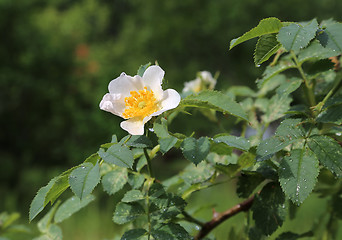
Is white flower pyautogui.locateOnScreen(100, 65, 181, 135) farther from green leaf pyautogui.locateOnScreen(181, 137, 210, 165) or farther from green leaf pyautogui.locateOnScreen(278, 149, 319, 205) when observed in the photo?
green leaf pyautogui.locateOnScreen(278, 149, 319, 205)

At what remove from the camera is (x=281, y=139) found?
18.2 inches

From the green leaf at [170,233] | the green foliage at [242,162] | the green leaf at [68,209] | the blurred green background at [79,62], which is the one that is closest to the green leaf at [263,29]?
the green foliage at [242,162]

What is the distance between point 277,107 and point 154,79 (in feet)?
0.97

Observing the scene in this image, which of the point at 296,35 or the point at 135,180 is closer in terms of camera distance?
the point at 296,35

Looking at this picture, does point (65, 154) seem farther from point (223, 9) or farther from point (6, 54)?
point (223, 9)

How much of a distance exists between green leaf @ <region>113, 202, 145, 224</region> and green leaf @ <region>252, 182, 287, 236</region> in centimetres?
16

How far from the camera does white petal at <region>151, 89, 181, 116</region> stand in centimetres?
44

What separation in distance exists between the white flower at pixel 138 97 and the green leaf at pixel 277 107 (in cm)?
27

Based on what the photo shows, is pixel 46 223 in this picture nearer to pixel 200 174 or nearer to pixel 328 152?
pixel 200 174

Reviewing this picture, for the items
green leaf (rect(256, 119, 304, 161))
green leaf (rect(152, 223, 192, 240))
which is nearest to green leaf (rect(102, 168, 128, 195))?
green leaf (rect(152, 223, 192, 240))

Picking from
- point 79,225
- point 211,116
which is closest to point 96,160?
point 211,116

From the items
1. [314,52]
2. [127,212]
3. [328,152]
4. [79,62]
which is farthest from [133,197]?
[79,62]

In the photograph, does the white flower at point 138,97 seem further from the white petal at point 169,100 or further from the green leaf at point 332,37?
the green leaf at point 332,37

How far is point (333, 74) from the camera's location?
69 centimetres
